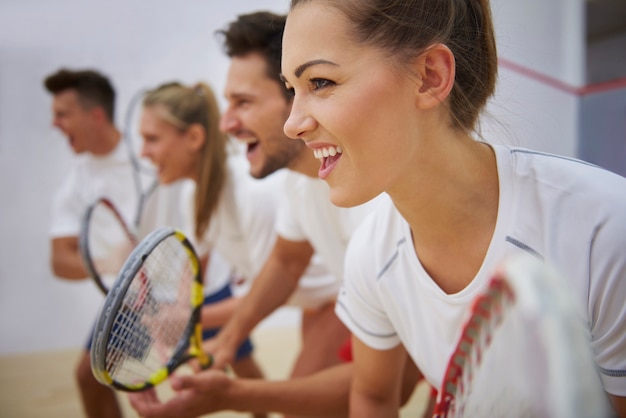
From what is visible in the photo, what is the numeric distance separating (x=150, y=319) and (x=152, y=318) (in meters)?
0.02

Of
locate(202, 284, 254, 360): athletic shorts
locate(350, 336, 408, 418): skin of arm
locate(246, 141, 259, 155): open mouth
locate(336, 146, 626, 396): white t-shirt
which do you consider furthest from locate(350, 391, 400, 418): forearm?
locate(202, 284, 254, 360): athletic shorts

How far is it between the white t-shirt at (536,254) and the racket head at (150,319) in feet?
1.09

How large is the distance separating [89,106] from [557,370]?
2.29 metres

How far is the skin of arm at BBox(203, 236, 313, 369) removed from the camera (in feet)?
4.50

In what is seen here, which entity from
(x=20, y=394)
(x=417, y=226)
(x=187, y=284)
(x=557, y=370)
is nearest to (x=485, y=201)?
(x=417, y=226)

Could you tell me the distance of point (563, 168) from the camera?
676 mm

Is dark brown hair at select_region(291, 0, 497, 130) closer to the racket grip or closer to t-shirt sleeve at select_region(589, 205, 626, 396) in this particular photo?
t-shirt sleeve at select_region(589, 205, 626, 396)

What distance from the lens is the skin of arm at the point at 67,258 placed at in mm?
2211

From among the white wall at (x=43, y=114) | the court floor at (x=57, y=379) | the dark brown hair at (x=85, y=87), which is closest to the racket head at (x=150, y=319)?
the court floor at (x=57, y=379)

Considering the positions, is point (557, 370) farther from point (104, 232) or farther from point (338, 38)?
point (104, 232)

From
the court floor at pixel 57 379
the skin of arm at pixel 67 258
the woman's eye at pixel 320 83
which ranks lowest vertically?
the court floor at pixel 57 379

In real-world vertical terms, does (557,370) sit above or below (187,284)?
above

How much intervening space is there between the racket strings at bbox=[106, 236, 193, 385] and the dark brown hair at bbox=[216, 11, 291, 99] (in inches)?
16.3

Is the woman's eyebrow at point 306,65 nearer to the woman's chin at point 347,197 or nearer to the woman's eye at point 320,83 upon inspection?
the woman's eye at point 320,83
